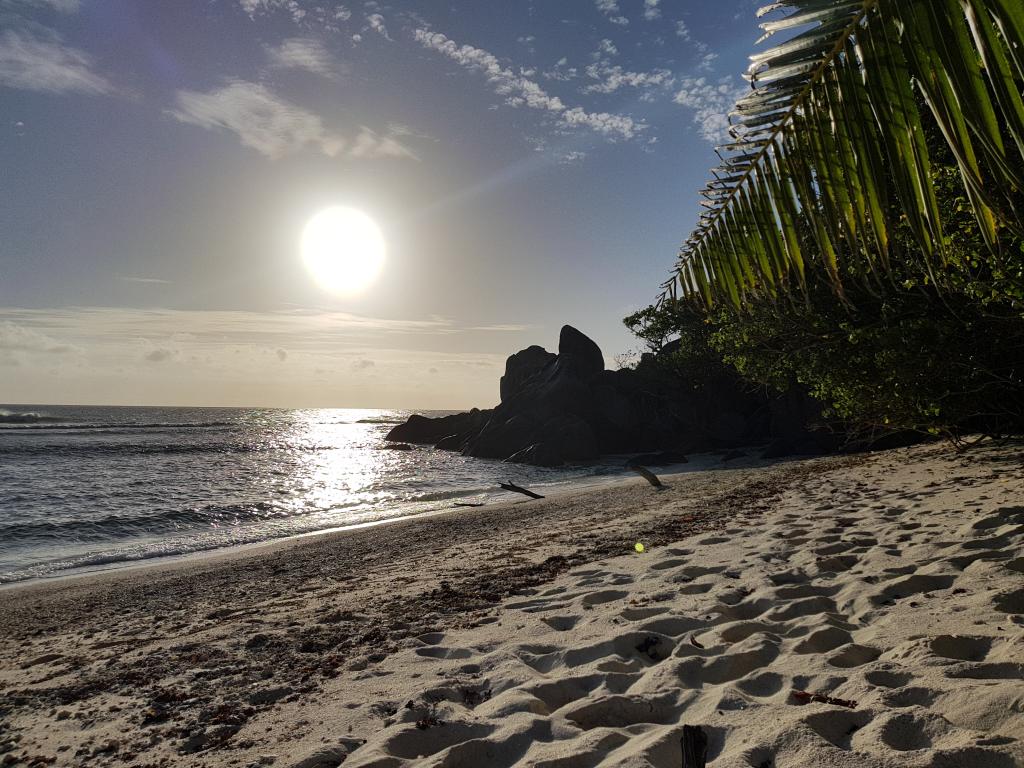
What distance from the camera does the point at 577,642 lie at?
14.5 ft

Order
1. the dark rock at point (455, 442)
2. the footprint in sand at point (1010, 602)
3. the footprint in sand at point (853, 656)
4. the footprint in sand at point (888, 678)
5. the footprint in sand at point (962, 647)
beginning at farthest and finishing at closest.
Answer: the dark rock at point (455, 442), the footprint in sand at point (1010, 602), the footprint in sand at point (853, 656), the footprint in sand at point (962, 647), the footprint in sand at point (888, 678)

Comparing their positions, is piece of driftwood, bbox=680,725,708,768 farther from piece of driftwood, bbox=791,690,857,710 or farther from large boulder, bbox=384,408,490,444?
large boulder, bbox=384,408,490,444

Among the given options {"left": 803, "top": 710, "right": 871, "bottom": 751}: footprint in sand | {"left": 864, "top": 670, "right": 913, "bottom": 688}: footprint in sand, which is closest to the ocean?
{"left": 803, "top": 710, "right": 871, "bottom": 751}: footprint in sand

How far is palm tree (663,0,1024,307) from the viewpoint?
3.91 ft

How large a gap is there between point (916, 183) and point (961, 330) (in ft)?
33.3

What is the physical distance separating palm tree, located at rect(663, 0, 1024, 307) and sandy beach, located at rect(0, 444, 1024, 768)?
83.2 inches

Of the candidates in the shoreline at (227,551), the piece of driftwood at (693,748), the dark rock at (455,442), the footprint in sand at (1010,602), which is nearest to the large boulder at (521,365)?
the dark rock at (455,442)

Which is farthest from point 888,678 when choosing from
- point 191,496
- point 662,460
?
point 662,460

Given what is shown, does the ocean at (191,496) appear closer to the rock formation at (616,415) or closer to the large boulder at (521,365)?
the rock formation at (616,415)

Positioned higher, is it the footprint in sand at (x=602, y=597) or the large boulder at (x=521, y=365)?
the large boulder at (x=521, y=365)

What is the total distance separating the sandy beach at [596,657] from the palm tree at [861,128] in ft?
6.94

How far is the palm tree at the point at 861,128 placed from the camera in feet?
3.91

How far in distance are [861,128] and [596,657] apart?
363 cm

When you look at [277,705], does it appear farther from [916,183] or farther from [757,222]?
[916,183]
